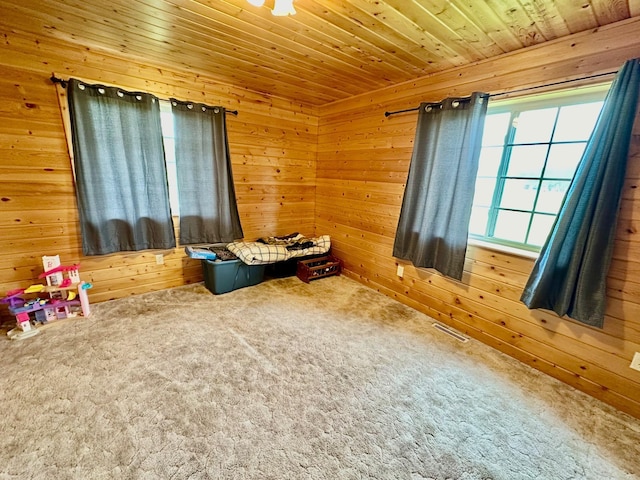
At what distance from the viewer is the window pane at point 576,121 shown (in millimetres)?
1725

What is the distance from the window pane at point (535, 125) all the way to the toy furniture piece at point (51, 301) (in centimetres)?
366

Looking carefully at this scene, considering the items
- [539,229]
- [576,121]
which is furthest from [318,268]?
[576,121]

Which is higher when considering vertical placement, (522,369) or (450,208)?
(450,208)

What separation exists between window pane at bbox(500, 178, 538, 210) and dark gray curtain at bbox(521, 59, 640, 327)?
0.33m

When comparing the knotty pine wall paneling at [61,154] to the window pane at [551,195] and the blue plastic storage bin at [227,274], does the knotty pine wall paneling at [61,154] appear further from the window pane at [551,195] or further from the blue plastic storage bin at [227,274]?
the window pane at [551,195]

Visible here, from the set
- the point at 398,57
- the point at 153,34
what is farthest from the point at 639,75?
the point at 153,34

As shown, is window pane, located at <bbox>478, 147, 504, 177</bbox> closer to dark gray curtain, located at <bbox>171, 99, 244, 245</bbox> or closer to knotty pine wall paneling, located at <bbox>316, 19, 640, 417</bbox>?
knotty pine wall paneling, located at <bbox>316, 19, 640, 417</bbox>

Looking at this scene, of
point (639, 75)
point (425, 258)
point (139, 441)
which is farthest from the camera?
point (425, 258)

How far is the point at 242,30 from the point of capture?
1.85m

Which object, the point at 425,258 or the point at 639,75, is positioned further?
the point at 425,258

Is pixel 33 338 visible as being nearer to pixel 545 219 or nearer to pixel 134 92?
pixel 134 92

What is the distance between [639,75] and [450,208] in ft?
3.93

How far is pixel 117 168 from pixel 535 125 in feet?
11.1

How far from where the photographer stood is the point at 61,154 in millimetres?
2264
